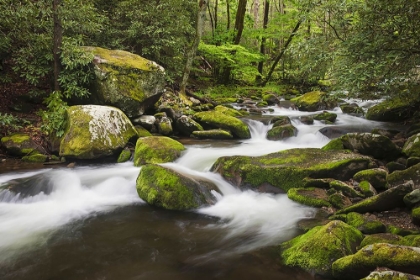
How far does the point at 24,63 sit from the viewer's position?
30.2 ft

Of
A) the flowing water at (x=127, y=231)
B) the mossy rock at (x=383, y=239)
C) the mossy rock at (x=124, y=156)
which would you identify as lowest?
the flowing water at (x=127, y=231)

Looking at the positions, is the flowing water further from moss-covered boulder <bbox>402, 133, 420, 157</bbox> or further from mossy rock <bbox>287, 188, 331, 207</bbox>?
moss-covered boulder <bbox>402, 133, 420, 157</bbox>

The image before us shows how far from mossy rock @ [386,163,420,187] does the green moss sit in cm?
347

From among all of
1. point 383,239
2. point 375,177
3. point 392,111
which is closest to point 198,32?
point 392,111

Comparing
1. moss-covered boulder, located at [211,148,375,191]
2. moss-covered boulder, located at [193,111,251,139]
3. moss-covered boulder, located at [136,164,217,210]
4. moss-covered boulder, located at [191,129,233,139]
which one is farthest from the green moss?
moss-covered boulder, located at [193,111,251,139]

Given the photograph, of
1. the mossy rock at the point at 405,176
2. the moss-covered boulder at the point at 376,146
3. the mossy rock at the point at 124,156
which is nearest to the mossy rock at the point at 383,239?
the mossy rock at the point at 405,176

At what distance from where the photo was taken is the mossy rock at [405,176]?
4.83m

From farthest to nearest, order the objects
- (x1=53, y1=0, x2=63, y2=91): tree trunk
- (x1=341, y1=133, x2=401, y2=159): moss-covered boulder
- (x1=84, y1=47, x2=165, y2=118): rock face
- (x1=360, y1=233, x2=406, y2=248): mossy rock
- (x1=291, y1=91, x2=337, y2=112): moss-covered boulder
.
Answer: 1. (x1=291, y1=91, x2=337, y2=112): moss-covered boulder
2. (x1=84, y1=47, x2=165, y2=118): rock face
3. (x1=53, y1=0, x2=63, y2=91): tree trunk
4. (x1=341, y1=133, x2=401, y2=159): moss-covered boulder
5. (x1=360, y1=233, x2=406, y2=248): mossy rock

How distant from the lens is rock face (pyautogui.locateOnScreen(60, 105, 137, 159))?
7621mm

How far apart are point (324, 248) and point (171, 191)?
2.85 meters

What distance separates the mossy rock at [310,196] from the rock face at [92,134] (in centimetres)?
489

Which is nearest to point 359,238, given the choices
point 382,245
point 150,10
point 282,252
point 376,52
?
point 382,245

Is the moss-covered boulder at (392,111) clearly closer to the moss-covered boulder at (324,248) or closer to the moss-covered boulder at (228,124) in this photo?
the moss-covered boulder at (228,124)

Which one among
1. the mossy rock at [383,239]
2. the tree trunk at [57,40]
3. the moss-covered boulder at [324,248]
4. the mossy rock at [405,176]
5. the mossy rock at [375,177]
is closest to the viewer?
the moss-covered boulder at [324,248]
